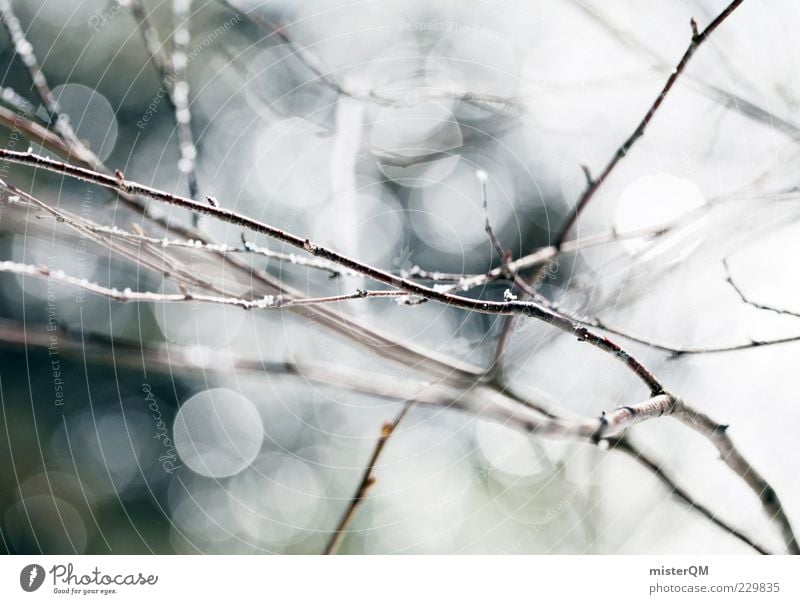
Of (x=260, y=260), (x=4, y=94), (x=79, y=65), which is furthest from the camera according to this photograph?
(x=79, y=65)

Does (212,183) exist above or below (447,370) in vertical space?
above

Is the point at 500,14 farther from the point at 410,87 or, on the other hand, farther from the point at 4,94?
the point at 4,94

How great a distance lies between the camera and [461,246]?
0.83 meters

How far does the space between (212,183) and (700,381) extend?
0.59 meters

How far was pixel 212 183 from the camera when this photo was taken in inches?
28.0

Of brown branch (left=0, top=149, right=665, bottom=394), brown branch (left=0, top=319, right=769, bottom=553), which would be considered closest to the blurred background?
brown branch (left=0, top=319, right=769, bottom=553)

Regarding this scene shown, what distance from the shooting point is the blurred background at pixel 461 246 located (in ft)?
1.63

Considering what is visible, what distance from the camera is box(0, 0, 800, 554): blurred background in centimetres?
50

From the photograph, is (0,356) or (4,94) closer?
(4,94)
